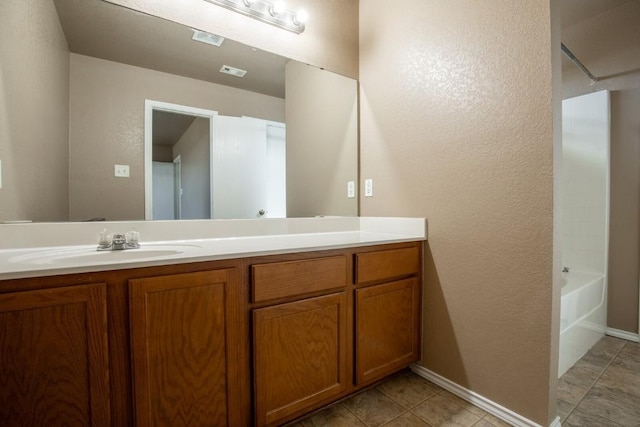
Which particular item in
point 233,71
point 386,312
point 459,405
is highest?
point 233,71

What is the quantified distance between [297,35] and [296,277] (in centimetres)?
152

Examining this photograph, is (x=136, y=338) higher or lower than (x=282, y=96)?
lower

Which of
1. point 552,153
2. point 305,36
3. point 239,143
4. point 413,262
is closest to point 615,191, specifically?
point 552,153

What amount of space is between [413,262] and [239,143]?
1222mm

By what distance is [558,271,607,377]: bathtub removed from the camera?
5.52 ft

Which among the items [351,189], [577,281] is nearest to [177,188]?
[351,189]

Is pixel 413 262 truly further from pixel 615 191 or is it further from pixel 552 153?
pixel 615 191

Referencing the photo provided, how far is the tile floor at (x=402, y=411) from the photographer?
51.3 inches

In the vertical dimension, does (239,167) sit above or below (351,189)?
above

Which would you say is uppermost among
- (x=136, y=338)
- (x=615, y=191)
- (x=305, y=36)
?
(x=305, y=36)

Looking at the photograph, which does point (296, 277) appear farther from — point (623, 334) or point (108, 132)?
point (623, 334)

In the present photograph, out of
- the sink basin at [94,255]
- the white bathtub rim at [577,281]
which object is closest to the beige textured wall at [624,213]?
the white bathtub rim at [577,281]

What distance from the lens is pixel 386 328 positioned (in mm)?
1518

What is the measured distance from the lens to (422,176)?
A: 1.65 m
